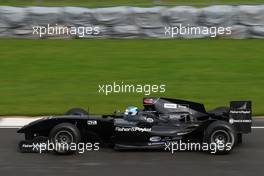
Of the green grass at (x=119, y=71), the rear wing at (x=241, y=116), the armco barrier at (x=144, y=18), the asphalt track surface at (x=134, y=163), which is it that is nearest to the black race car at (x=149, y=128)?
the rear wing at (x=241, y=116)

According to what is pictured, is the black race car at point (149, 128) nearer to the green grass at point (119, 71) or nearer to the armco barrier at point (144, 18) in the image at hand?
the green grass at point (119, 71)

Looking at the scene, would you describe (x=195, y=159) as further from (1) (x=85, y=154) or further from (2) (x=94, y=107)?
(2) (x=94, y=107)

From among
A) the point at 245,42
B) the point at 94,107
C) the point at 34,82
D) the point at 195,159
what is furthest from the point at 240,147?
the point at 245,42

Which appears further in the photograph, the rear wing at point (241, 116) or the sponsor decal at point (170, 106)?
the sponsor decal at point (170, 106)

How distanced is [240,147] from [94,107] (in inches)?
167

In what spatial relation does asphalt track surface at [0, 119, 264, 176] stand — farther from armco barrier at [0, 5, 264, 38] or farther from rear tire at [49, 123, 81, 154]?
armco barrier at [0, 5, 264, 38]

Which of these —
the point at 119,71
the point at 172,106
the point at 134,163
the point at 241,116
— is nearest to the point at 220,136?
the point at 241,116

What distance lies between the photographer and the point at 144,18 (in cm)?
1927

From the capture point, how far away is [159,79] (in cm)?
1605

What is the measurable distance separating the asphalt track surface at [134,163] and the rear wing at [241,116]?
15.7 inches

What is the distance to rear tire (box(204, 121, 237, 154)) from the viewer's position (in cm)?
923

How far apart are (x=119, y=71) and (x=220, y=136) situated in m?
7.96

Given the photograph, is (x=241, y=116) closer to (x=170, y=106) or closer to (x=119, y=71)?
(x=170, y=106)

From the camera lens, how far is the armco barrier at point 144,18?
1916 cm
